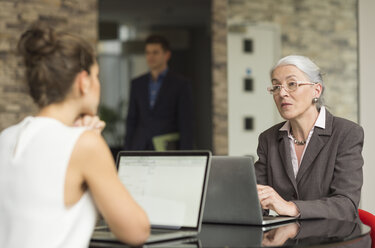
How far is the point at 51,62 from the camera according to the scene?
1.60m

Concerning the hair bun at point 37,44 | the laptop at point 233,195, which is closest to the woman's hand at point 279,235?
the laptop at point 233,195

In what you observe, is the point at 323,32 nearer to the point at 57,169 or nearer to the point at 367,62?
the point at 367,62

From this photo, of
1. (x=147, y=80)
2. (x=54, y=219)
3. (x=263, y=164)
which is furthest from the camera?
(x=147, y=80)

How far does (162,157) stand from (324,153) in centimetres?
92

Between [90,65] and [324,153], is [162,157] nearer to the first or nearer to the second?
[90,65]

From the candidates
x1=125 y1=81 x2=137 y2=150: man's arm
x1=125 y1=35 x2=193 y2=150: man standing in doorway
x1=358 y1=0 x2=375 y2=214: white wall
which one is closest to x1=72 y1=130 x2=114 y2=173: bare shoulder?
x1=358 y1=0 x2=375 y2=214: white wall

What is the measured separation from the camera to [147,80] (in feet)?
18.6

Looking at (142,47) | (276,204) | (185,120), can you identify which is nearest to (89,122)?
(276,204)

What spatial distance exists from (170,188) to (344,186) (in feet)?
2.93

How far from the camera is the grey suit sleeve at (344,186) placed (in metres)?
2.37

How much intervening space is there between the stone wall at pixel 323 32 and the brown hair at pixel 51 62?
5784 mm

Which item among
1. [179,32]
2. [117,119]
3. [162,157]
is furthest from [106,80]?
[162,157]

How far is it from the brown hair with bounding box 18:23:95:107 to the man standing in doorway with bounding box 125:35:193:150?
387cm

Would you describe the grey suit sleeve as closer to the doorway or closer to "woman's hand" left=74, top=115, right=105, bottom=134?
"woman's hand" left=74, top=115, right=105, bottom=134
